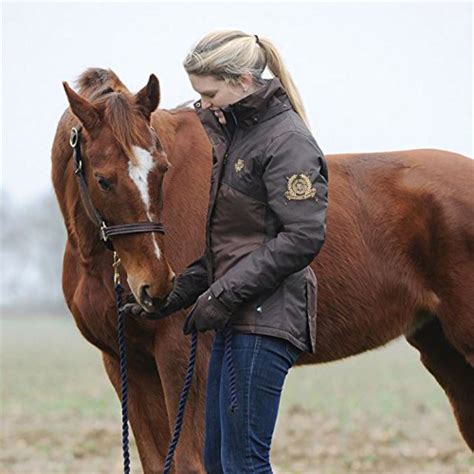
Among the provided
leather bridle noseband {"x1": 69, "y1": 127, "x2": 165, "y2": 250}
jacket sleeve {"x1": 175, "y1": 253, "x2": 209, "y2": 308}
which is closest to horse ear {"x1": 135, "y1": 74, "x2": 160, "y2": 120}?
leather bridle noseband {"x1": 69, "y1": 127, "x2": 165, "y2": 250}

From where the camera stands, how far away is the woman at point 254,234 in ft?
11.8

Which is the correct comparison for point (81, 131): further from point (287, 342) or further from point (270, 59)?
point (287, 342)

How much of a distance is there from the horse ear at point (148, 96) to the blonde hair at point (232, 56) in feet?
2.04

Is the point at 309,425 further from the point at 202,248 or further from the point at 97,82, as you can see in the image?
the point at 97,82

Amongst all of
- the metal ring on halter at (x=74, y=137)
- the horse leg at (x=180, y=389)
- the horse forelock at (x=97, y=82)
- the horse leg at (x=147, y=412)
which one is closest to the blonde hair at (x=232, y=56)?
the metal ring on halter at (x=74, y=137)

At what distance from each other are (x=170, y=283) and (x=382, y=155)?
6.38 feet

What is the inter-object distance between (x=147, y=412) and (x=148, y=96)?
5.47ft

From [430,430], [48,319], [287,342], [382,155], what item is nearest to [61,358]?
[430,430]

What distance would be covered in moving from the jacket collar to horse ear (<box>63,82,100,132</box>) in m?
0.81

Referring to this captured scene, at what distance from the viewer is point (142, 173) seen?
13.7 feet

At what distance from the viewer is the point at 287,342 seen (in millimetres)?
Answer: 3686

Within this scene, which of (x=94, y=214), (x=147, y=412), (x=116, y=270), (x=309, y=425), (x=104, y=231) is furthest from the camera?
(x=309, y=425)

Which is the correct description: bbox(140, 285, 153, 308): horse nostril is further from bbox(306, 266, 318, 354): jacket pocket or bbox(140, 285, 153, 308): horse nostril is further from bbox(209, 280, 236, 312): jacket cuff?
bbox(306, 266, 318, 354): jacket pocket

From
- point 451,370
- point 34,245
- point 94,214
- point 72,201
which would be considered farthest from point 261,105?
point 34,245
